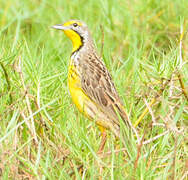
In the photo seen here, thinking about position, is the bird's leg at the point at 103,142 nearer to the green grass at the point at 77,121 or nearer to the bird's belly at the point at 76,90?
the green grass at the point at 77,121

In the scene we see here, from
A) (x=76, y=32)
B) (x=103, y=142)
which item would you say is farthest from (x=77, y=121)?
(x=76, y=32)

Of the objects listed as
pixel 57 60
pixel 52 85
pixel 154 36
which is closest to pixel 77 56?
pixel 52 85

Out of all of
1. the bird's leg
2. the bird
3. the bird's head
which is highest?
the bird's head

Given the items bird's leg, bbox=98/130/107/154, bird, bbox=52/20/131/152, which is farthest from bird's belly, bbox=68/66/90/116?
bird's leg, bbox=98/130/107/154

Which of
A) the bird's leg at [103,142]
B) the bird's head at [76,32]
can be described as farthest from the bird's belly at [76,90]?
the bird's head at [76,32]

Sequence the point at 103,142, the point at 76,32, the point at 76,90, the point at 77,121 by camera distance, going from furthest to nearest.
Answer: the point at 76,32, the point at 76,90, the point at 77,121, the point at 103,142

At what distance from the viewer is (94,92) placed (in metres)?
3.98

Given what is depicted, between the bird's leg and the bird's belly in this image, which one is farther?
the bird's belly

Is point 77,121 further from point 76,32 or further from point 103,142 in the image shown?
point 76,32

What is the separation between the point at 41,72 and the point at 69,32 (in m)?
0.62

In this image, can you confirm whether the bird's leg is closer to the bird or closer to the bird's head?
the bird

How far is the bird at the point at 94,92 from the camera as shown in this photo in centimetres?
384

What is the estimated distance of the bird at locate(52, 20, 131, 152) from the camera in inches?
151

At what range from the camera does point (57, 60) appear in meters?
5.17
